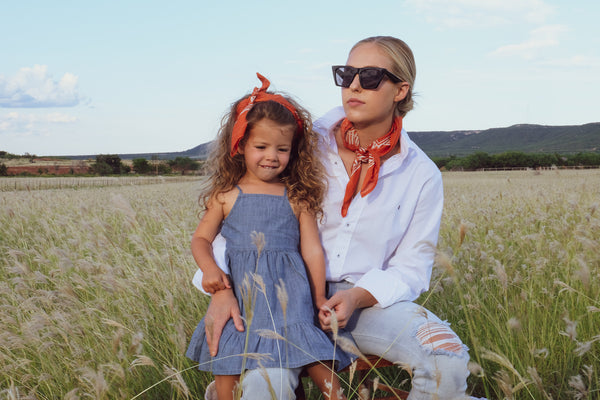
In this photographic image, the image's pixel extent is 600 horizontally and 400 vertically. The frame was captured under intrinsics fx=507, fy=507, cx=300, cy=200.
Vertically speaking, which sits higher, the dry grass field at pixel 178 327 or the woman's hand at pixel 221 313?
the woman's hand at pixel 221 313

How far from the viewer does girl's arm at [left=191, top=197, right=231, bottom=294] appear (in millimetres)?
2359

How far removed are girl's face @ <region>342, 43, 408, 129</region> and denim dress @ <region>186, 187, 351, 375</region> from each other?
0.59 m

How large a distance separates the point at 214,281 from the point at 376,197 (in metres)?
0.97

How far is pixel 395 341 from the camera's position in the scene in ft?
7.34

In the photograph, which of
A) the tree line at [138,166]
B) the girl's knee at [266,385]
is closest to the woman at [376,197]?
the girl's knee at [266,385]

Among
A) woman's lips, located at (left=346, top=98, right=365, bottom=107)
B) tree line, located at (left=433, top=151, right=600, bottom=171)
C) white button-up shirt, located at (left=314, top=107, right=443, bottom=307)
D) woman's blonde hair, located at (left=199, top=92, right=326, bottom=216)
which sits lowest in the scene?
tree line, located at (left=433, top=151, right=600, bottom=171)

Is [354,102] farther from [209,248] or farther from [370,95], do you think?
[209,248]

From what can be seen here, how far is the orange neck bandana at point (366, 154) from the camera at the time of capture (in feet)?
8.75

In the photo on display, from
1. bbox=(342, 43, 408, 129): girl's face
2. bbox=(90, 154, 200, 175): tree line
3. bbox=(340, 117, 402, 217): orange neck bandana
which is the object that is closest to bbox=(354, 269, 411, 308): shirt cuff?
bbox=(340, 117, 402, 217): orange neck bandana

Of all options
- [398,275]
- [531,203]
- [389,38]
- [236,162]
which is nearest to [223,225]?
[236,162]

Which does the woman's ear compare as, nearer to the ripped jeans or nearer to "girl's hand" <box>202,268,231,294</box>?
the ripped jeans

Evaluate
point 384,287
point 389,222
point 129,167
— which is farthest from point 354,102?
point 129,167

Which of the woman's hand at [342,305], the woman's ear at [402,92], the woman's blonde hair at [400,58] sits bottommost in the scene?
the woman's hand at [342,305]

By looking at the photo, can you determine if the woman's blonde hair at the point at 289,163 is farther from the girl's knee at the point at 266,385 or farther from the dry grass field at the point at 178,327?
the girl's knee at the point at 266,385
